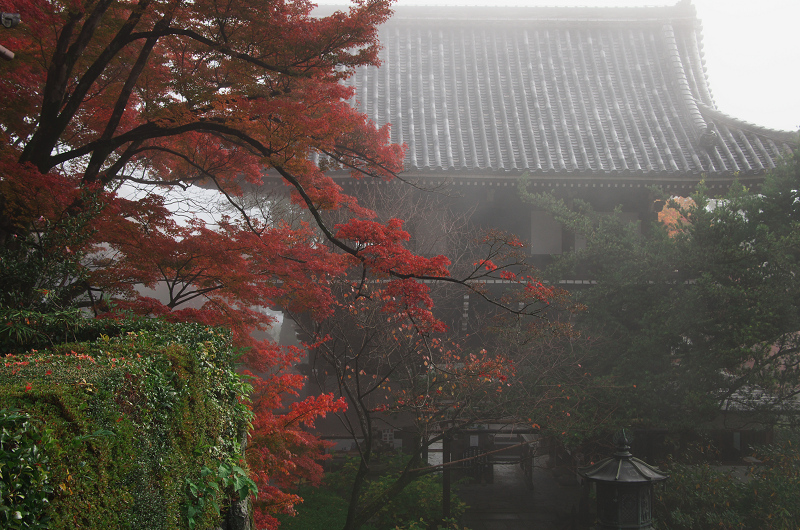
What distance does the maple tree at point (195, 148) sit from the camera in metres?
5.22

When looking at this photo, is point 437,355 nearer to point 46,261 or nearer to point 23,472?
point 46,261

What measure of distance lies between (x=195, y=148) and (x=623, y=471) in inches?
255

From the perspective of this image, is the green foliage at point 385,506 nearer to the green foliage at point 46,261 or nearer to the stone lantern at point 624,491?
the stone lantern at point 624,491

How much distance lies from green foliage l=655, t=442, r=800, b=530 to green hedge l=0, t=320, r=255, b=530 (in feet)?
23.3

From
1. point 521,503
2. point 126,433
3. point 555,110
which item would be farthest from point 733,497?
point 126,433

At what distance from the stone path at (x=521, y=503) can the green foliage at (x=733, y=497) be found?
6.00ft

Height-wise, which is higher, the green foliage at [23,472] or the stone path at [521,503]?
the green foliage at [23,472]

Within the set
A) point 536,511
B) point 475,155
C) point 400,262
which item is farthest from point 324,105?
point 536,511

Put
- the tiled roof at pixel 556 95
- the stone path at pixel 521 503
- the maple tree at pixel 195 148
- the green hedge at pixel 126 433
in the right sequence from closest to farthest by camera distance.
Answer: the green hedge at pixel 126 433 → the maple tree at pixel 195 148 → the stone path at pixel 521 503 → the tiled roof at pixel 556 95

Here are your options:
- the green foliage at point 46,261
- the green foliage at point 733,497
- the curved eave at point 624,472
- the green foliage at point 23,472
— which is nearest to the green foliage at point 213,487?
the green foliage at point 23,472

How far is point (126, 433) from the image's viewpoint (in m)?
2.54

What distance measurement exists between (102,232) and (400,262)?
3146mm

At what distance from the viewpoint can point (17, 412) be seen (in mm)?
1895

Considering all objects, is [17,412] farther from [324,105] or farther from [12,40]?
[12,40]
